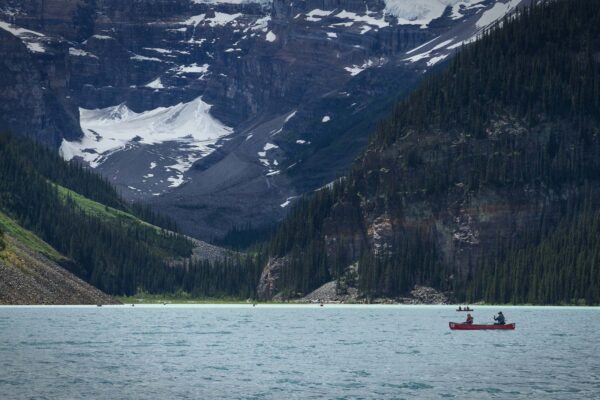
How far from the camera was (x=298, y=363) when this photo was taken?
135m

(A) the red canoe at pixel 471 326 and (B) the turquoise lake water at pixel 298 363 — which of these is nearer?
(B) the turquoise lake water at pixel 298 363

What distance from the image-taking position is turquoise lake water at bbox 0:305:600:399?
367 feet

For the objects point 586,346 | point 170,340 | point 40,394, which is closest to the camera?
point 40,394

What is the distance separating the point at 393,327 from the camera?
646ft

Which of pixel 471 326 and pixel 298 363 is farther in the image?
pixel 471 326

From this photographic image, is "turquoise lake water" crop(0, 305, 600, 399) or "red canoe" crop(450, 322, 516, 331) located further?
"red canoe" crop(450, 322, 516, 331)

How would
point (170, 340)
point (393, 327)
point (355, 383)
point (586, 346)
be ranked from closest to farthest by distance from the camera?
point (355, 383), point (586, 346), point (170, 340), point (393, 327)

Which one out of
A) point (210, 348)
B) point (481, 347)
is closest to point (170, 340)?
point (210, 348)

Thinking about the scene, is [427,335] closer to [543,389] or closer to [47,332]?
[47,332]

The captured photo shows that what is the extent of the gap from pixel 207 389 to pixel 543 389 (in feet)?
87.4

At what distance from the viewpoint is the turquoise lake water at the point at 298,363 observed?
367ft

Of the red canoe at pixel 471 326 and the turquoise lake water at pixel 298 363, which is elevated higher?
the red canoe at pixel 471 326

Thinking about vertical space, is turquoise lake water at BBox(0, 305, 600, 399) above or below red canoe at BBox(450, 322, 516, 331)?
below

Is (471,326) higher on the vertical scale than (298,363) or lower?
higher
